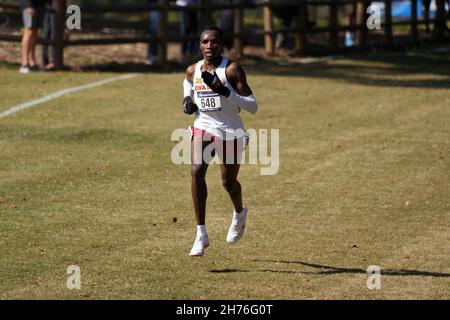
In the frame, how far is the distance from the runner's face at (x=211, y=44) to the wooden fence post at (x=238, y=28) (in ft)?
52.1

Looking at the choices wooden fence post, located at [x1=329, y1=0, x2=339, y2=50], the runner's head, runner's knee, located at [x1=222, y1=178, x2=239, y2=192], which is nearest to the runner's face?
the runner's head

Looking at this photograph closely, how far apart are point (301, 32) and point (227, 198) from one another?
14.5 meters

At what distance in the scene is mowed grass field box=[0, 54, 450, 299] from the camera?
1038 centimetres

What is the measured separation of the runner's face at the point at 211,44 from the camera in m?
10.7

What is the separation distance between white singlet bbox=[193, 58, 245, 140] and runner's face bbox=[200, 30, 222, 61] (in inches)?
6.3

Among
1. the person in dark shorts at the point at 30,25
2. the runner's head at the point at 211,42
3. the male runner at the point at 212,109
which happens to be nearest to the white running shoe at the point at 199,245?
the male runner at the point at 212,109

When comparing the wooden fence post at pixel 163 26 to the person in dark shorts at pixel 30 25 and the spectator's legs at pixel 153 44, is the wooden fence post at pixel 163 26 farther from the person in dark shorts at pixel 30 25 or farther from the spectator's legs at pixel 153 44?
the person in dark shorts at pixel 30 25

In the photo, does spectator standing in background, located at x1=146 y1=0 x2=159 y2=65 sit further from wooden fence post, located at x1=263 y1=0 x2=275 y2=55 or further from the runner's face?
the runner's face

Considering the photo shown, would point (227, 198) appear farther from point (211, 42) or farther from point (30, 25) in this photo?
point (30, 25)

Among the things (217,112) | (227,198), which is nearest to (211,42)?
(217,112)

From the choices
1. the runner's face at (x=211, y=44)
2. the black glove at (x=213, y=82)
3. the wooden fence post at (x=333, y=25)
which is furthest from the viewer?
the wooden fence post at (x=333, y=25)

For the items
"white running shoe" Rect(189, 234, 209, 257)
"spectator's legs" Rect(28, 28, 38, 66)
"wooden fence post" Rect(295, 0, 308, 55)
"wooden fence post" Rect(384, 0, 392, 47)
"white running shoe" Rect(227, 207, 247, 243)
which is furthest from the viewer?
"wooden fence post" Rect(384, 0, 392, 47)
